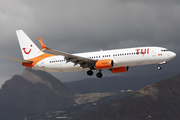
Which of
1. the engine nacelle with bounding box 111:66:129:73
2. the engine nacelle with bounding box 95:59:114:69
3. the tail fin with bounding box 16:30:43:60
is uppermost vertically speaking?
the tail fin with bounding box 16:30:43:60

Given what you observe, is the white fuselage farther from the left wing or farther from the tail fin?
the tail fin

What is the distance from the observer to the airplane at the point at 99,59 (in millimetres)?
68312

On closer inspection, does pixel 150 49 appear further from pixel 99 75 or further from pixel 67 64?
pixel 67 64

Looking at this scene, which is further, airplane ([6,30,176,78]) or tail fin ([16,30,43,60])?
tail fin ([16,30,43,60])

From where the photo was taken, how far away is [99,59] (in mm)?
71750

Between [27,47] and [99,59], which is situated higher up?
[27,47]

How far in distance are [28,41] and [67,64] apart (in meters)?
18.0

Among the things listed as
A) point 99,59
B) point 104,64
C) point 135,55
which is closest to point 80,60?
point 99,59

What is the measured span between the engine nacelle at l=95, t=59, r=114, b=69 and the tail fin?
22422 millimetres

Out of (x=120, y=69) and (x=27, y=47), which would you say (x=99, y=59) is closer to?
(x=120, y=69)

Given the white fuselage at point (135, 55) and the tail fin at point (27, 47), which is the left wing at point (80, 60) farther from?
the tail fin at point (27, 47)

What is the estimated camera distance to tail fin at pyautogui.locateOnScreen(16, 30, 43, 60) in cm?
8319

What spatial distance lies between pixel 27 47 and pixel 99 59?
26264 millimetres

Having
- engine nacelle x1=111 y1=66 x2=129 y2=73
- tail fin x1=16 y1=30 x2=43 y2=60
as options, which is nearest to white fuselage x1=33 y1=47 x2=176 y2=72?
engine nacelle x1=111 y1=66 x2=129 y2=73
